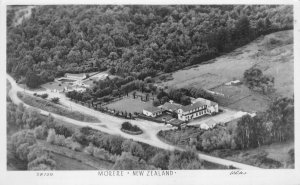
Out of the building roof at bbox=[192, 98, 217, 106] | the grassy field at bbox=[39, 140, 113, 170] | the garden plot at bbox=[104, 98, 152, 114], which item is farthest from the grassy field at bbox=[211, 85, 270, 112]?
the grassy field at bbox=[39, 140, 113, 170]

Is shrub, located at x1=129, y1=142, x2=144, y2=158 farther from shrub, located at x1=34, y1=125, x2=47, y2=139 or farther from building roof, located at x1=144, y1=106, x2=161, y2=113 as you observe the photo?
shrub, located at x1=34, y1=125, x2=47, y2=139

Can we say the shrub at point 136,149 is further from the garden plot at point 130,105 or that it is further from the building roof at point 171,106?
the building roof at point 171,106

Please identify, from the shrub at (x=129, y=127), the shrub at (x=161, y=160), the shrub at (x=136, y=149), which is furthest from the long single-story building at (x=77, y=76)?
the shrub at (x=161, y=160)

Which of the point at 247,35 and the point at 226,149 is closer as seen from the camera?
the point at 226,149

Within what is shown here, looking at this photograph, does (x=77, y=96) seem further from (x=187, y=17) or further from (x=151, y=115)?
(x=187, y=17)

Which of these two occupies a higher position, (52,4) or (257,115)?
(52,4)
